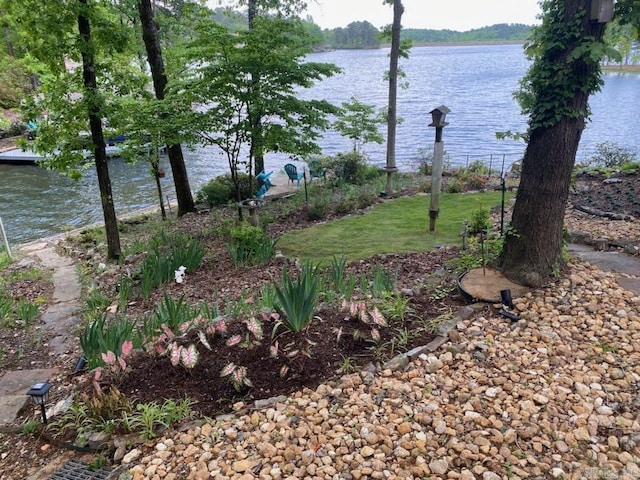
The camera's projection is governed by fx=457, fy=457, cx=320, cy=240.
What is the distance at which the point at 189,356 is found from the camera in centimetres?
273

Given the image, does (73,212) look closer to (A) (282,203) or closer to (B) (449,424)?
(A) (282,203)

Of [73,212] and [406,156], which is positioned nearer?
[73,212]

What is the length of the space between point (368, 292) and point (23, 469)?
2.51 m

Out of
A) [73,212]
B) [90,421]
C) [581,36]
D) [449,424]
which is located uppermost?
[581,36]

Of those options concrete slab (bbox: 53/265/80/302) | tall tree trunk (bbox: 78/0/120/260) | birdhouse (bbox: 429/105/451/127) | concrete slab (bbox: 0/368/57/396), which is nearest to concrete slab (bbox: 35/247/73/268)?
concrete slab (bbox: 53/265/80/302)

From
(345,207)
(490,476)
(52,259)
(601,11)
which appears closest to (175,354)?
(490,476)

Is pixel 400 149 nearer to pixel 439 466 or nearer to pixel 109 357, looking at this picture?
pixel 109 357

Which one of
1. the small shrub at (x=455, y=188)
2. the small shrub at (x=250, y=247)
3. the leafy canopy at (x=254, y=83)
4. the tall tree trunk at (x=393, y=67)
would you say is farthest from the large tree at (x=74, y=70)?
the small shrub at (x=455, y=188)

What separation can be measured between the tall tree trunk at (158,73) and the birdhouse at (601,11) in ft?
19.0

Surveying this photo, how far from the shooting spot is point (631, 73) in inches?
1993

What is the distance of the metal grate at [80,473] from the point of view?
2232mm

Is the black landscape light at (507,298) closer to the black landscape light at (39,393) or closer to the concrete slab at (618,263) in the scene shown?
the concrete slab at (618,263)

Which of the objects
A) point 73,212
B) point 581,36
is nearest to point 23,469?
point 581,36

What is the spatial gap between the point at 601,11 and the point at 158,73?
699cm
